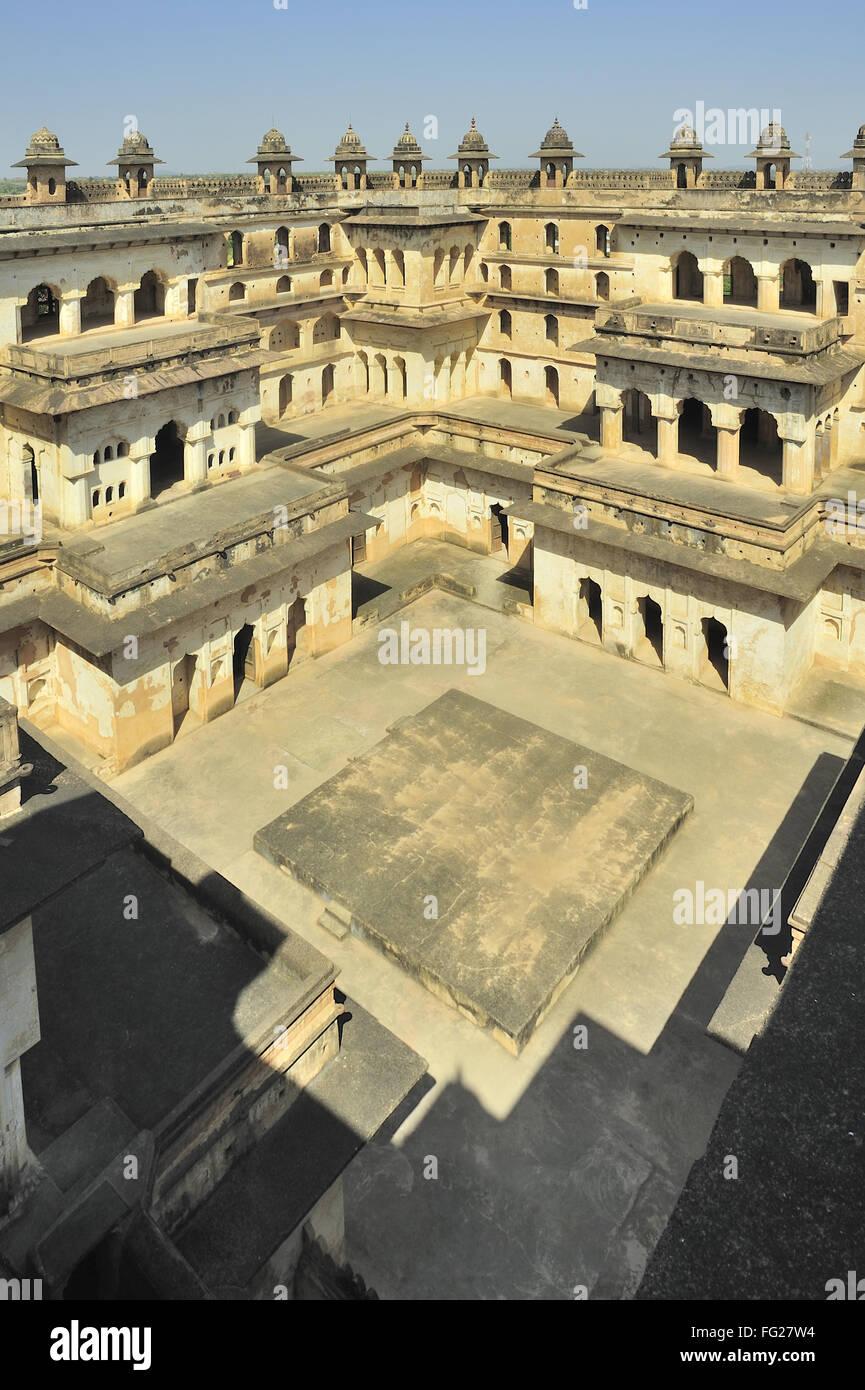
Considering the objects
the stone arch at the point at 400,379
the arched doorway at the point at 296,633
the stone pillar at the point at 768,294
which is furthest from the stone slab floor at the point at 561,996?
the stone arch at the point at 400,379

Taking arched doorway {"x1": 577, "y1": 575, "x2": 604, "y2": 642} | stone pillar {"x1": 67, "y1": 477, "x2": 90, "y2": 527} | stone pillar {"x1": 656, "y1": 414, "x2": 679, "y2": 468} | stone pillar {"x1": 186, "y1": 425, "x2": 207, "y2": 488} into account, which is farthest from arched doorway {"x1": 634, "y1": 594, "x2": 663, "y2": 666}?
stone pillar {"x1": 67, "y1": 477, "x2": 90, "y2": 527}

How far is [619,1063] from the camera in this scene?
16328 mm

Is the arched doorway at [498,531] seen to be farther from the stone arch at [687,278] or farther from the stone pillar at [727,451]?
the stone arch at [687,278]

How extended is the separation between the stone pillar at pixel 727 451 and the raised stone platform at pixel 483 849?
10406mm

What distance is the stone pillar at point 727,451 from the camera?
27.9 m

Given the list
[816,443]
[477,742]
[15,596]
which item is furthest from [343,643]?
[816,443]

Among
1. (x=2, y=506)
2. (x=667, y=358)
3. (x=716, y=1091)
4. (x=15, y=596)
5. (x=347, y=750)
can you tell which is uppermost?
(x=667, y=358)

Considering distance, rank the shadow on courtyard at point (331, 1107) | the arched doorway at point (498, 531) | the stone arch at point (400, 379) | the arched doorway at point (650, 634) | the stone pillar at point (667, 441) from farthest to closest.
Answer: the stone arch at point (400, 379)
the arched doorway at point (498, 531)
the stone pillar at point (667, 441)
the arched doorway at point (650, 634)
the shadow on courtyard at point (331, 1107)

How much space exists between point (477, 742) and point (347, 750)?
337 centimetres

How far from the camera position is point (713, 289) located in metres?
31.1

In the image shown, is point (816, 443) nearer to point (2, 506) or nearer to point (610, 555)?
point (610, 555)

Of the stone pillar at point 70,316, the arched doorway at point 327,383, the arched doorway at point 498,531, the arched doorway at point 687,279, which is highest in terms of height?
the arched doorway at point 687,279

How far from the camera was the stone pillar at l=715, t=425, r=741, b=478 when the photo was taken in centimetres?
2794

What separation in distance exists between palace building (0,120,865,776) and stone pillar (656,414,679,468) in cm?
9
